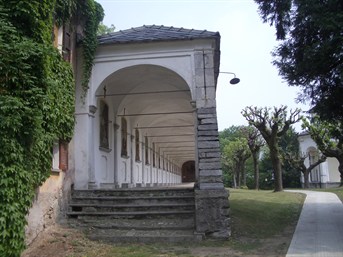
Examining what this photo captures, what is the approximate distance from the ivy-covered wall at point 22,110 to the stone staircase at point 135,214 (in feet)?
6.78

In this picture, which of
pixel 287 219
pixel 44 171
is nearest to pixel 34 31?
pixel 44 171

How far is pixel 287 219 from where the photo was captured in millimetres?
12508

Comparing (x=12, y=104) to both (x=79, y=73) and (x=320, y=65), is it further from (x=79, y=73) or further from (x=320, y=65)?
(x=320, y=65)

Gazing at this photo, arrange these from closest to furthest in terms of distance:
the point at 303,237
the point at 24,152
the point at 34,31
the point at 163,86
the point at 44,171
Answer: the point at 24,152 → the point at 34,31 → the point at 44,171 → the point at 303,237 → the point at 163,86

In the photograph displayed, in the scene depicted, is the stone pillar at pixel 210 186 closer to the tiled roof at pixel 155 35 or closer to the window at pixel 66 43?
the tiled roof at pixel 155 35

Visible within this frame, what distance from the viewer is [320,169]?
4484cm

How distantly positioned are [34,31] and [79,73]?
13.1 ft

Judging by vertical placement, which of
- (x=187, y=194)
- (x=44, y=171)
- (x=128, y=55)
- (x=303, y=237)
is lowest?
(x=303, y=237)

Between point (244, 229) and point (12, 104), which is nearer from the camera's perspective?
point (12, 104)

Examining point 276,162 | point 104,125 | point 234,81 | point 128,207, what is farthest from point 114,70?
point 276,162

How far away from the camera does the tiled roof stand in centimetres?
1146

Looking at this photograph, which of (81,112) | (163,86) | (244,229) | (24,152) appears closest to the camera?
(24,152)

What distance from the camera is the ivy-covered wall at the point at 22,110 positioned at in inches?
264

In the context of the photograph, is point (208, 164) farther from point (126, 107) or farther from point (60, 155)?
point (126, 107)
